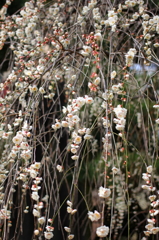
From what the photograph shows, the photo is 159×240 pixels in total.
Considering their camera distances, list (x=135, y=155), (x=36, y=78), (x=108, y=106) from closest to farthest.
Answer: (x=108, y=106) < (x=36, y=78) < (x=135, y=155)

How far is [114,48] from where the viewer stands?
4.87ft

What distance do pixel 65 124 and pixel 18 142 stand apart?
16cm

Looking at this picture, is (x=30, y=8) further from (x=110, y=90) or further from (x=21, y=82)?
(x=110, y=90)

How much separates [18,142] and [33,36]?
37.2 inches

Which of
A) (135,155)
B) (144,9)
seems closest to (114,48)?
(144,9)

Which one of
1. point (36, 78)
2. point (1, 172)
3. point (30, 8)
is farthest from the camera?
point (30, 8)

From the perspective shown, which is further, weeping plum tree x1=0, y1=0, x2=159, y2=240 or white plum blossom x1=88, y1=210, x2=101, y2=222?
weeping plum tree x1=0, y1=0, x2=159, y2=240

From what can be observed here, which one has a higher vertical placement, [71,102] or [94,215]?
[71,102]

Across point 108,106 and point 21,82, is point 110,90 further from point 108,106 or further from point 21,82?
point 21,82

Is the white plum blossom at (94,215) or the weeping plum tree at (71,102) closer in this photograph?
the white plum blossom at (94,215)

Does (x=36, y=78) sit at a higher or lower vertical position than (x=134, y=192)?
higher

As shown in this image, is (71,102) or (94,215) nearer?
(94,215)

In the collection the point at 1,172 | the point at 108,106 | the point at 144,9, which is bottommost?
the point at 1,172

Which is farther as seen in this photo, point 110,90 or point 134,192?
point 134,192
